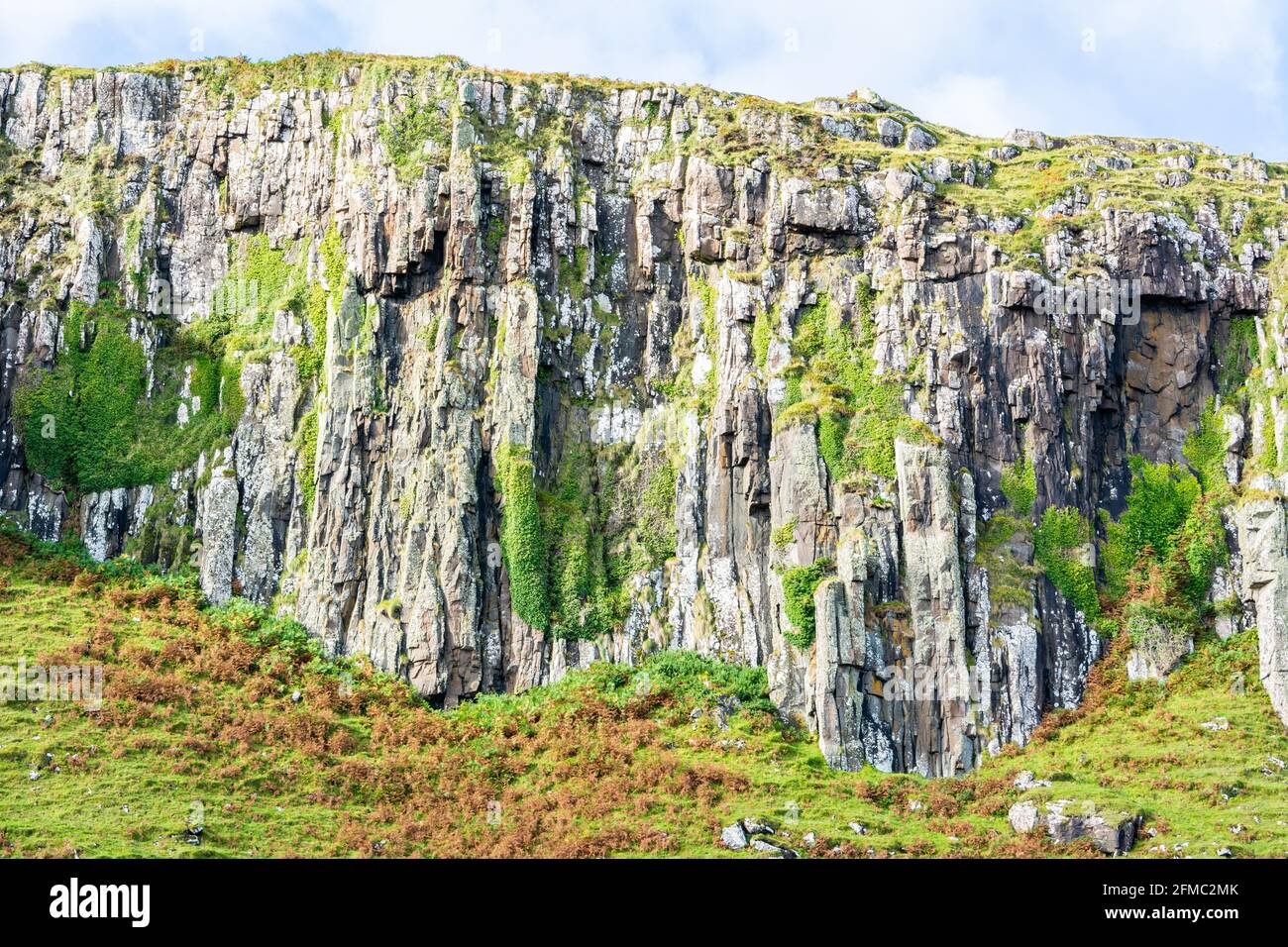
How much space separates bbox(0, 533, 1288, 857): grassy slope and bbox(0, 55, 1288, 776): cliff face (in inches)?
83.3

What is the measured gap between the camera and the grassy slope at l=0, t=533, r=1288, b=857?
173 ft

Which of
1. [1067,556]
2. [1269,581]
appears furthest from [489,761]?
[1269,581]

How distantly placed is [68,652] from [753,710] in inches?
1133

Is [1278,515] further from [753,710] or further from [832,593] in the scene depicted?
[753,710]

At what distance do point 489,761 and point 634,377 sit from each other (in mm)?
21673

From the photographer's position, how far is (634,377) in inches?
2844

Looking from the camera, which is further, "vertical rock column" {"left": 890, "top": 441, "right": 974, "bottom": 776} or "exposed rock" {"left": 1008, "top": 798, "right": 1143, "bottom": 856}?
"vertical rock column" {"left": 890, "top": 441, "right": 974, "bottom": 776}

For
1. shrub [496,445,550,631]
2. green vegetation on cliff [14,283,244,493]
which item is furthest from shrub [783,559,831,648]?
green vegetation on cliff [14,283,244,493]

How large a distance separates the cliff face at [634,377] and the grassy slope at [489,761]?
2.12m

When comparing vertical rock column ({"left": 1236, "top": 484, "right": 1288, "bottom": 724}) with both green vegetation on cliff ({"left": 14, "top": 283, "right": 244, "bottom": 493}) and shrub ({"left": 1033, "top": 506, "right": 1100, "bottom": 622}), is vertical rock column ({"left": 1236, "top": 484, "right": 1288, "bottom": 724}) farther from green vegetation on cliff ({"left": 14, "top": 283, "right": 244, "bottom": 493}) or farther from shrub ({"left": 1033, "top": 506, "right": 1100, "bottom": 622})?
green vegetation on cliff ({"left": 14, "top": 283, "right": 244, "bottom": 493})

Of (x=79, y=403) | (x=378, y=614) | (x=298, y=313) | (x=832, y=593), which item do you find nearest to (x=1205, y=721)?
(x=832, y=593)

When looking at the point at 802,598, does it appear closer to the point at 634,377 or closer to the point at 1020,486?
the point at 1020,486

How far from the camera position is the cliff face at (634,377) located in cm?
6381

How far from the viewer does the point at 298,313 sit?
72562 millimetres
